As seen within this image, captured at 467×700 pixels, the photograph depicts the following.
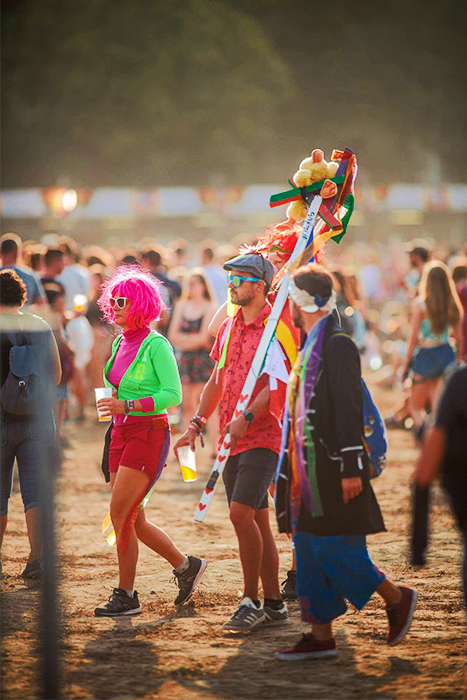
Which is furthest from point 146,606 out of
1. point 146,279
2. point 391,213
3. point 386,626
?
point 391,213

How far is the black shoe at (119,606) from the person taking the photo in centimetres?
554

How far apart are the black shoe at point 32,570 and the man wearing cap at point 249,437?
146cm

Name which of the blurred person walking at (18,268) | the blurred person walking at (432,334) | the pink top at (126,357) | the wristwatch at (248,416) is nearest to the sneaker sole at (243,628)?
the wristwatch at (248,416)

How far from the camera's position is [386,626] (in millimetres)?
5301

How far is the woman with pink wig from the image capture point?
18.0 ft

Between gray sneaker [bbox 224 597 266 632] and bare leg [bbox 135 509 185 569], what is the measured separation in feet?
1.97

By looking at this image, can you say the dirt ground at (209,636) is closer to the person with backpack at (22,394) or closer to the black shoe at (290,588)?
the black shoe at (290,588)

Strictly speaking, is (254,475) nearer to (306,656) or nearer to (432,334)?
(306,656)

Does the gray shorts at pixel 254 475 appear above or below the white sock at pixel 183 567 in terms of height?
above

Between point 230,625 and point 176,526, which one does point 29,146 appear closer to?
point 176,526

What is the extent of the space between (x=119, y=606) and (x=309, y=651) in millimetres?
1241

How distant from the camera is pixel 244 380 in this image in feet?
17.7

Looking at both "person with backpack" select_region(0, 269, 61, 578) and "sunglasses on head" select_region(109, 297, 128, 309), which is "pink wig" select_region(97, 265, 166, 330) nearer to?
"sunglasses on head" select_region(109, 297, 128, 309)

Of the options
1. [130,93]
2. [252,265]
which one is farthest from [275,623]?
[130,93]
